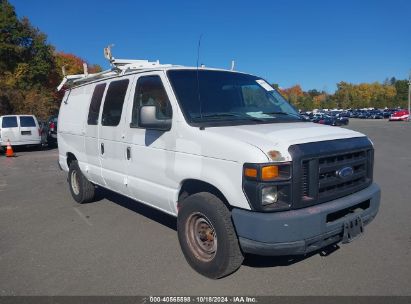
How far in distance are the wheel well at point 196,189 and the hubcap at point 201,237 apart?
0.27m

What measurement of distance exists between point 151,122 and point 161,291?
1.73 metres

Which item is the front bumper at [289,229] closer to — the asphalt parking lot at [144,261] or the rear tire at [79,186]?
the asphalt parking lot at [144,261]

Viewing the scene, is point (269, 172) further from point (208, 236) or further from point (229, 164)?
point (208, 236)

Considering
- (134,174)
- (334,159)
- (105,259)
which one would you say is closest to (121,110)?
(134,174)

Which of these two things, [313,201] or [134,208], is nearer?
[313,201]

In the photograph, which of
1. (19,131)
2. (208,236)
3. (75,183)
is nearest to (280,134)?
(208,236)

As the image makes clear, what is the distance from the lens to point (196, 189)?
411 centimetres

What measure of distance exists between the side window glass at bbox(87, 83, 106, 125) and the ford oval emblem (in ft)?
11.9

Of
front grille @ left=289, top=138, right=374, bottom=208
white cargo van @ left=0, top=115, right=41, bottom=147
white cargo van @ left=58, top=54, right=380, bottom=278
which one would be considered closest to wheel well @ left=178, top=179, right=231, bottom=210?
white cargo van @ left=58, top=54, right=380, bottom=278

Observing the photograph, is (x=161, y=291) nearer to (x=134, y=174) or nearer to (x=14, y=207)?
(x=134, y=174)

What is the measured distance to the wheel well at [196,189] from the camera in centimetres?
378

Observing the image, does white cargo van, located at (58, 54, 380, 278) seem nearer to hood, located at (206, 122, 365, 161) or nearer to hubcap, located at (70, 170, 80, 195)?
hood, located at (206, 122, 365, 161)

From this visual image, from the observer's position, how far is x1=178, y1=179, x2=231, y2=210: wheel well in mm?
3781

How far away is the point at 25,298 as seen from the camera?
352cm
